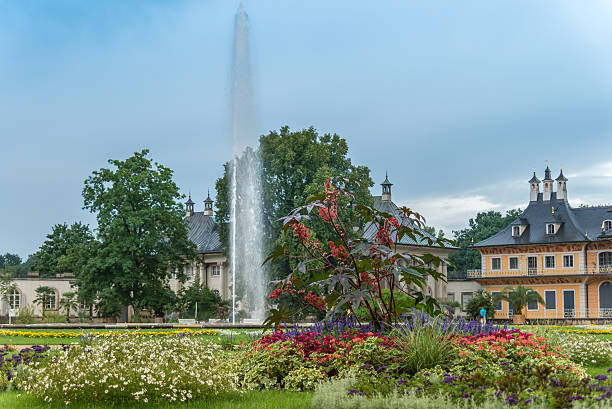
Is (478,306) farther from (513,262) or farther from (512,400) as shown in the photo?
(512,400)

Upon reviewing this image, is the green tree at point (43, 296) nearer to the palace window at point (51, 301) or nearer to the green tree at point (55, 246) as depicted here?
the palace window at point (51, 301)

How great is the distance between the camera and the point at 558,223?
63.4 m

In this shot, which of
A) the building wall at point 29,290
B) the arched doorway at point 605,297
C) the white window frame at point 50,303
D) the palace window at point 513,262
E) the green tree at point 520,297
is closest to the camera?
the green tree at point 520,297

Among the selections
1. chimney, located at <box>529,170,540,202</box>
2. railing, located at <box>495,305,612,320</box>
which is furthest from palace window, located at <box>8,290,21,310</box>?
chimney, located at <box>529,170,540,202</box>

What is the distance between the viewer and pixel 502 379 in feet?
25.7

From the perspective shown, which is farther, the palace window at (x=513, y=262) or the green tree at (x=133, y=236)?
the palace window at (x=513, y=262)

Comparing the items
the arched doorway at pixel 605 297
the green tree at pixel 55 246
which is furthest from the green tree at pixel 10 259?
the arched doorway at pixel 605 297

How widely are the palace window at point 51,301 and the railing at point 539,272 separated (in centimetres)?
3749

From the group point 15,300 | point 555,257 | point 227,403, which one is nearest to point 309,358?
point 227,403

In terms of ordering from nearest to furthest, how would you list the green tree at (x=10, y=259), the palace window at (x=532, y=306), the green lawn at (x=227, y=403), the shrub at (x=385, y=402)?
the shrub at (x=385, y=402), the green lawn at (x=227, y=403), the palace window at (x=532, y=306), the green tree at (x=10, y=259)

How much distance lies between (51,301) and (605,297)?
47.8 meters

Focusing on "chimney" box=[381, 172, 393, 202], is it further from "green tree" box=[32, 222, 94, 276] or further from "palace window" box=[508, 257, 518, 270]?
"green tree" box=[32, 222, 94, 276]

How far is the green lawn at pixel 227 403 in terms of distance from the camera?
9102mm

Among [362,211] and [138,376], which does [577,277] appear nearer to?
[362,211]
